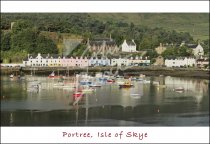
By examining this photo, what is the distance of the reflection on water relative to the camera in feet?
21.2

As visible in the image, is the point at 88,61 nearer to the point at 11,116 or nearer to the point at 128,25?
the point at 128,25

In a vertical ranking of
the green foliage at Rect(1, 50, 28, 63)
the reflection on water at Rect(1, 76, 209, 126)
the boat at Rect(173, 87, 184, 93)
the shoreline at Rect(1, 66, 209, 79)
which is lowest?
the reflection on water at Rect(1, 76, 209, 126)

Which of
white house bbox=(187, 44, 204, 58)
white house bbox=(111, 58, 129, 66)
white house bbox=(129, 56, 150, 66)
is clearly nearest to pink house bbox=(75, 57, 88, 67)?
white house bbox=(111, 58, 129, 66)

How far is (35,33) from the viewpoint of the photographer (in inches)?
530

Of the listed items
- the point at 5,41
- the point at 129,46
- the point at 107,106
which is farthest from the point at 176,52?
Result: the point at 107,106

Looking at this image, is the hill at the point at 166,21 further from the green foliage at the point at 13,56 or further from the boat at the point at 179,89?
the boat at the point at 179,89

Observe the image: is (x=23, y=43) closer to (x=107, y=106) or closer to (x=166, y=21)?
(x=166, y=21)

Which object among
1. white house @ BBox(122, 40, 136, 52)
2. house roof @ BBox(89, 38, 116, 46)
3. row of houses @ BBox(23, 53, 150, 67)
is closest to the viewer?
row of houses @ BBox(23, 53, 150, 67)

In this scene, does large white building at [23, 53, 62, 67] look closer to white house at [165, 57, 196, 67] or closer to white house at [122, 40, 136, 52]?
white house at [122, 40, 136, 52]

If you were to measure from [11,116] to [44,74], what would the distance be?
5.83m

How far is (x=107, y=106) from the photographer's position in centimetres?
752

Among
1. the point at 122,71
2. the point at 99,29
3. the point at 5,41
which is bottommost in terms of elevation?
the point at 122,71

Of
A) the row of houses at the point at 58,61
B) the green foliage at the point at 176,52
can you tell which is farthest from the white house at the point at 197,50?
the row of houses at the point at 58,61

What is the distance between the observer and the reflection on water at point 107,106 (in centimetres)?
648
